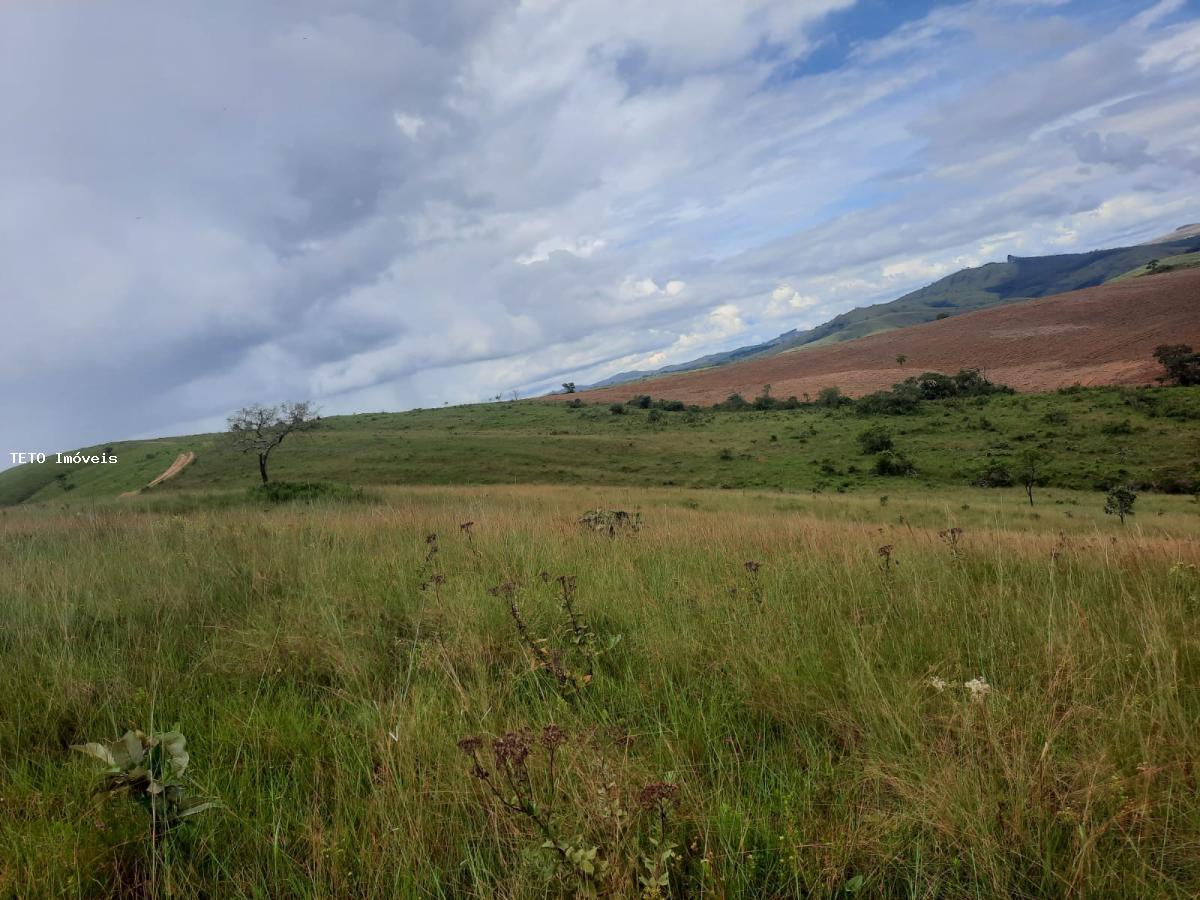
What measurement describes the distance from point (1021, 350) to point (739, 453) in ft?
176

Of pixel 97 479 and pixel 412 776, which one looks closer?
pixel 412 776

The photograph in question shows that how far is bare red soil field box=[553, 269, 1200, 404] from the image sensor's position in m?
63.8

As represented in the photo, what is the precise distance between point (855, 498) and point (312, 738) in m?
32.6


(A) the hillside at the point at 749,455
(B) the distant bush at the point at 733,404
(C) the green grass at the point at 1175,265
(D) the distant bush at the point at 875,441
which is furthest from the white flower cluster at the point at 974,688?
(C) the green grass at the point at 1175,265

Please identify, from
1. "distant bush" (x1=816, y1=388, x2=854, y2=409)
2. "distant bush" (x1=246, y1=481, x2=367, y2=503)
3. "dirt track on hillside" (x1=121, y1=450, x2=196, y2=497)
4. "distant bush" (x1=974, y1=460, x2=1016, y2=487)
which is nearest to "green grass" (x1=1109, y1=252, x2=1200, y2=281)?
"distant bush" (x1=816, y1=388, x2=854, y2=409)

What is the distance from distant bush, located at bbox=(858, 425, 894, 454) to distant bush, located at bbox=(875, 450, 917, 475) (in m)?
3.02

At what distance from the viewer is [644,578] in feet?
17.2

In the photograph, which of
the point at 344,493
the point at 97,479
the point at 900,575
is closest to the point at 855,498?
the point at 344,493

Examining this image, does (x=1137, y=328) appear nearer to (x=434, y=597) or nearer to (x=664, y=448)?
(x=664, y=448)

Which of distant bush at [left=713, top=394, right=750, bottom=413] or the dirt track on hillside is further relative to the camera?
distant bush at [left=713, top=394, right=750, bottom=413]

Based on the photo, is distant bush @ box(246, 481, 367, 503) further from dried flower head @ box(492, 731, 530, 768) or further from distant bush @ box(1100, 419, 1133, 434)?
distant bush @ box(1100, 419, 1133, 434)

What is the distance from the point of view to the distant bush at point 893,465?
129 feet

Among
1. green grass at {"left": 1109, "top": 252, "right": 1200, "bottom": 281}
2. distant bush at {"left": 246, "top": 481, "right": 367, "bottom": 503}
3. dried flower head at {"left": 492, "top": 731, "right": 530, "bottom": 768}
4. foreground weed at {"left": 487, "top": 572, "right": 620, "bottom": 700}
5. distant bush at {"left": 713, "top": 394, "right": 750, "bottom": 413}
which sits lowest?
distant bush at {"left": 713, "top": 394, "right": 750, "bottom": 413}

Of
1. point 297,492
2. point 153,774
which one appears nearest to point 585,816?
point 153,774
